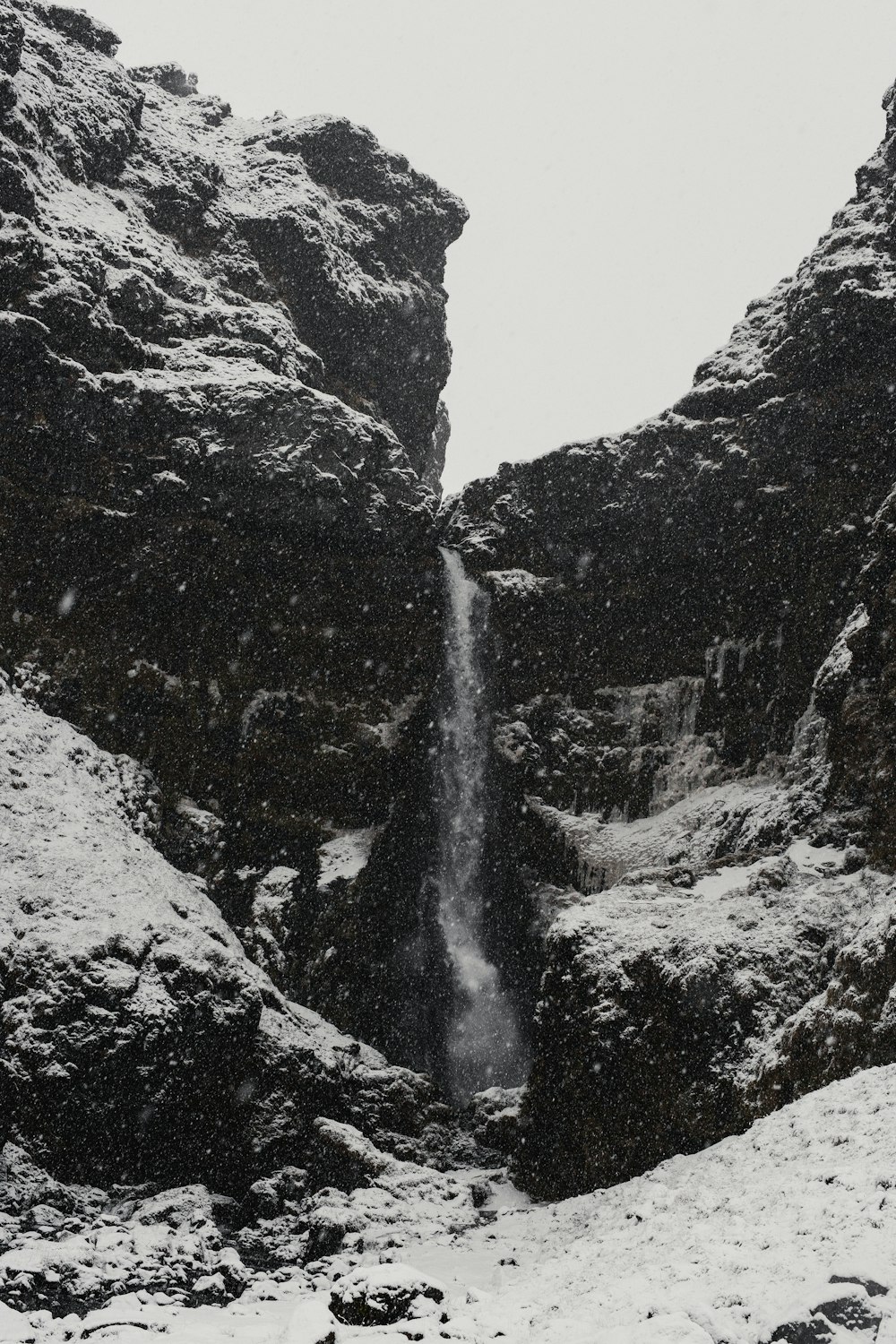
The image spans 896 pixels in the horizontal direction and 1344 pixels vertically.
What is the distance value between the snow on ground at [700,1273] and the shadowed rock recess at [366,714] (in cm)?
584

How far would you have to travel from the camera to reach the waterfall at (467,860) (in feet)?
A: 109

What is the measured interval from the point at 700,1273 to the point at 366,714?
28374 mm

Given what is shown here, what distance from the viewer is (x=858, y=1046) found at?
653 inches

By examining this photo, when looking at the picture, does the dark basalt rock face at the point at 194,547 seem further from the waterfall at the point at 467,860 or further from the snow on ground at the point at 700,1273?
the snow on ground at the point at 700,1273

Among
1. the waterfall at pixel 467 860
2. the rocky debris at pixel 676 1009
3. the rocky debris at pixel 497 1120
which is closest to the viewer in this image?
the rocky debris at pixel 676 1009

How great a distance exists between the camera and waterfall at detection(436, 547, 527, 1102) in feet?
109

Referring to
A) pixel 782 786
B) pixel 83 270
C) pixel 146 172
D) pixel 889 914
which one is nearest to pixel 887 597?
pixel 782 786

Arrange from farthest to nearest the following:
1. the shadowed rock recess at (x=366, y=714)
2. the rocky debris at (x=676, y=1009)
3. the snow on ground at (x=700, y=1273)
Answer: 1. the shadowed rock recess at (x=366, y=714)
2. the rocky debris at (x=676, y=1009)
3. the snow on ground at (x=700, y=1273)

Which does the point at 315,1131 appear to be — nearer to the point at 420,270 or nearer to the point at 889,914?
the point at 889,914

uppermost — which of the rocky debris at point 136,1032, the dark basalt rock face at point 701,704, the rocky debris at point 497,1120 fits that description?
the dark basalt rock face at point 701,704

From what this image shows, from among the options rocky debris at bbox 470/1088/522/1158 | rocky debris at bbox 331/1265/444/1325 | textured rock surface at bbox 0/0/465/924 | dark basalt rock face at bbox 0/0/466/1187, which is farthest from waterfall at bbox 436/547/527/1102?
rocky debris at bbox 331/1265/444/1325

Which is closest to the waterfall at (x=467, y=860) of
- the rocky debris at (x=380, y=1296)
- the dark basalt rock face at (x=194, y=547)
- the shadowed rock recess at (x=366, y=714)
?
the shadowed rock recess at (x=366, y=714)

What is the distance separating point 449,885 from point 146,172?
3325cm

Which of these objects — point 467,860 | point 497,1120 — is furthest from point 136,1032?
point 467,860
